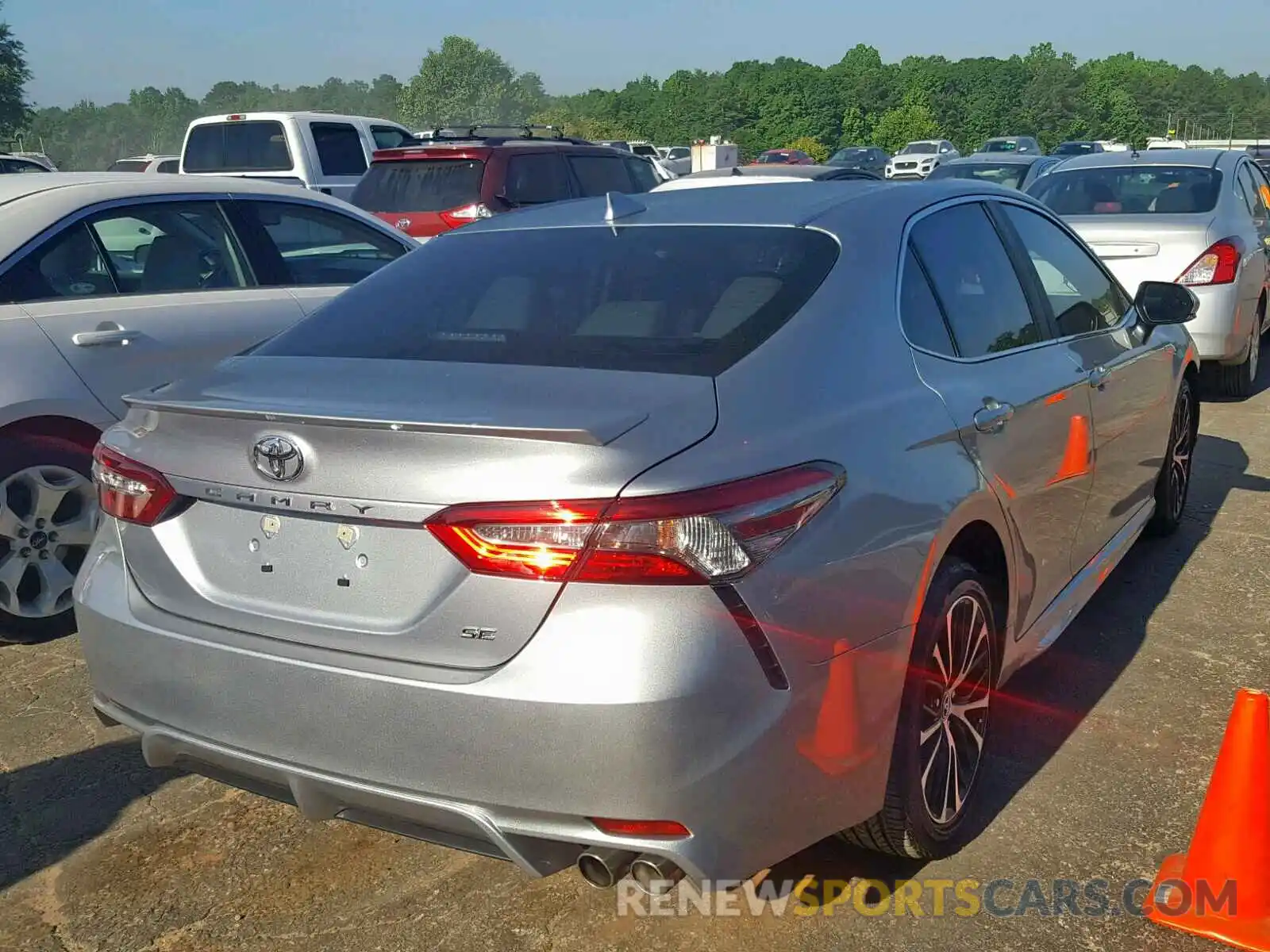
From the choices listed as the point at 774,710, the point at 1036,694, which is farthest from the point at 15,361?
the point at 1036,694

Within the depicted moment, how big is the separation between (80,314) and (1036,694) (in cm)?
365

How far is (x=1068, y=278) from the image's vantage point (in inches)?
168

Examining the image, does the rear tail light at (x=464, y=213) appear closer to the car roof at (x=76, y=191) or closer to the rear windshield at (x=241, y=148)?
the rear windshield at (x=241, y=148)

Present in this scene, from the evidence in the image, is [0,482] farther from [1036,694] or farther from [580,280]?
[1036,694]

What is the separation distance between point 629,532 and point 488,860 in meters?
1.29

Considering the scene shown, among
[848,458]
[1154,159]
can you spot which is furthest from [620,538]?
[1154,159]

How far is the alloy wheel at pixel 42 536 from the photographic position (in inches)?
176

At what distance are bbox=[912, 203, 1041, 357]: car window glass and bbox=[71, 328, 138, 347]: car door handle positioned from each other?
306 centimetres

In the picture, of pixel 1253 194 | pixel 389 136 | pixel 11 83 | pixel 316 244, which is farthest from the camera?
pixel 11 83

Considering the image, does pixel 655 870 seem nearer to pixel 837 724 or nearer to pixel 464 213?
pixel 837 724

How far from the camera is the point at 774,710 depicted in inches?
90.0

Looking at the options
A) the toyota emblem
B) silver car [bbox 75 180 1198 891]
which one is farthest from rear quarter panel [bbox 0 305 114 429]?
the toyota emblem

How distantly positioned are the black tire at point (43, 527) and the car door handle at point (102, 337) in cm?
38

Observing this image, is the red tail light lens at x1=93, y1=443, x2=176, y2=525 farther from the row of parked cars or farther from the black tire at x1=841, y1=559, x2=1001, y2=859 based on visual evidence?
the black tire at x1=841, y1=559, x2=1001, y2=859
